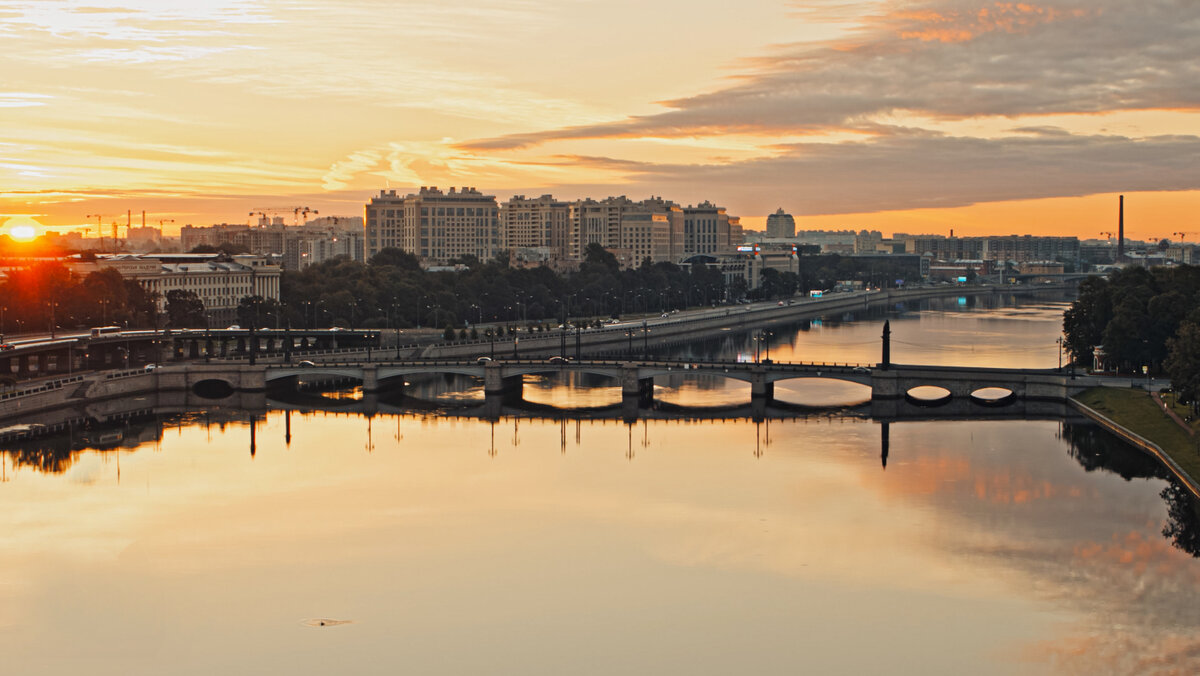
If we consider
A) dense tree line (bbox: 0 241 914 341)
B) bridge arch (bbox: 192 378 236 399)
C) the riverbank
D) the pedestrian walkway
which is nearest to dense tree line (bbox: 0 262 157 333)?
dense tree line (bbox: 0 241 914 341)

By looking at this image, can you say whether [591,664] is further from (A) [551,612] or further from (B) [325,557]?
(B) [325,557]

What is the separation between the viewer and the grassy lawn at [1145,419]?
177 ft

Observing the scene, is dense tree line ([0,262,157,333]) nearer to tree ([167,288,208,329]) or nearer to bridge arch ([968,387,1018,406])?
tree ([167,288,208,329])

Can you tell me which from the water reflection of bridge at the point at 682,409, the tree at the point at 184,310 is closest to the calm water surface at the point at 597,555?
the water reflection of bridge at the point at 682,409

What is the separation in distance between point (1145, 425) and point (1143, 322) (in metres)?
16.5

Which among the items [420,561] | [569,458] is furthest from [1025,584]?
[569,458]

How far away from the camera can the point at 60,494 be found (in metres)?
50.9

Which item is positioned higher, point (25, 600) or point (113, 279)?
point (113, 279)

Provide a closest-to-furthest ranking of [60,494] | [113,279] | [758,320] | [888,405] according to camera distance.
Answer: [60,494] → [888,405] → [113,279] → [758,320]

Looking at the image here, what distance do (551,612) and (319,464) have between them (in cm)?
2370

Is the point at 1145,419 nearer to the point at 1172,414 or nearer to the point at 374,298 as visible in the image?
the point at 1172,414

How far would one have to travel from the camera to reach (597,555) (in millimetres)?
42125

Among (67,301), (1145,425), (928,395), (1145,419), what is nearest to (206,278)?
(67,301)

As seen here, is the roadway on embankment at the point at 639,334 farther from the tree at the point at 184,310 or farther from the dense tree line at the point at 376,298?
the tree at the point at 184,310
